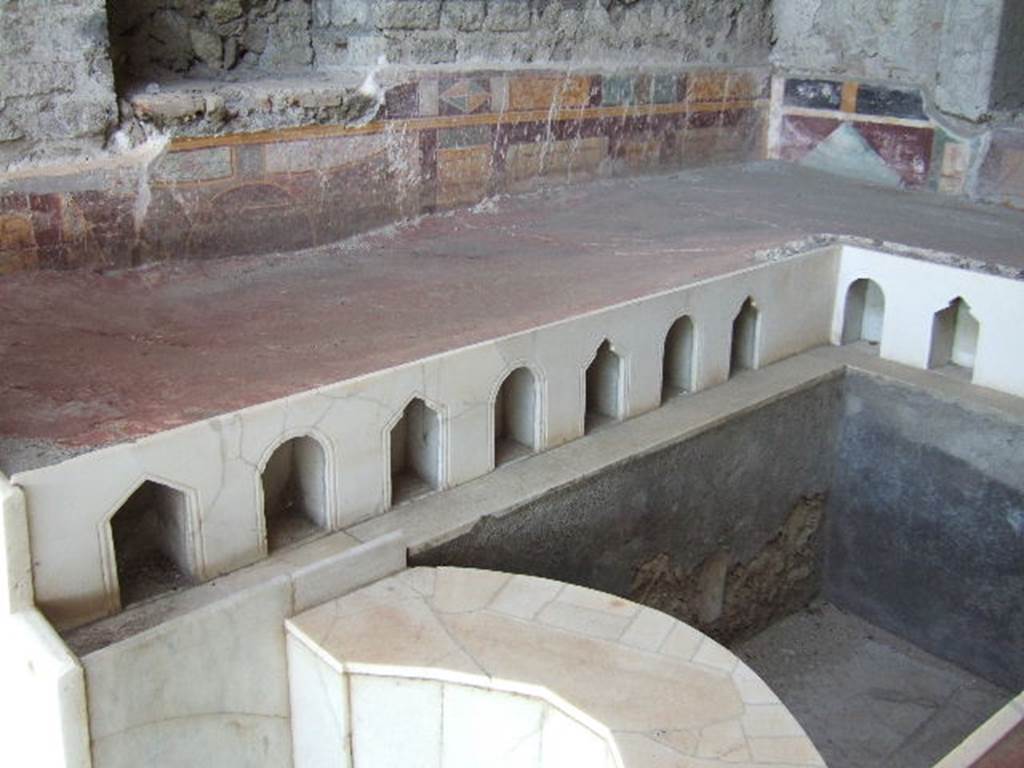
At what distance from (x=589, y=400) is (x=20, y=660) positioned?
1.85 metres

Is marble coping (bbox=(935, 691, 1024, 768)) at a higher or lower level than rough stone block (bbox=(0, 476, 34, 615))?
lower

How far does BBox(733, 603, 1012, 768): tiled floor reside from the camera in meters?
3.66

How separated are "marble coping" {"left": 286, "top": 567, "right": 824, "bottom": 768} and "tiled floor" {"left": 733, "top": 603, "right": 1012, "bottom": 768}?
1.61 m

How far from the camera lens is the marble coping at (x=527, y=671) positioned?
6.81 feet

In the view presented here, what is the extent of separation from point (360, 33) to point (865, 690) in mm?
3300

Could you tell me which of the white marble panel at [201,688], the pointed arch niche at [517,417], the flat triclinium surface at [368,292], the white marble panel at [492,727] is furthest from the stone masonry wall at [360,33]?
the white marble panel at [492,727]

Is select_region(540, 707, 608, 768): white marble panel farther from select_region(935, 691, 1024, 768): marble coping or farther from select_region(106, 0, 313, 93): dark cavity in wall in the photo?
select_region(106, 0, 313, 93): dark cavity in wall

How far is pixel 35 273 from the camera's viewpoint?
362 centimetres

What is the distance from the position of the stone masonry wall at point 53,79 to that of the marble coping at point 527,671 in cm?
209

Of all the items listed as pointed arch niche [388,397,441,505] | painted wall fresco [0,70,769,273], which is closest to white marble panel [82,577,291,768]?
pointed arch niche [388,397,441,505]

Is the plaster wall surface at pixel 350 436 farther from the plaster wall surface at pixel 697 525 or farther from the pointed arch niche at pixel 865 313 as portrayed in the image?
the pointed arch niche at pixel 865 313

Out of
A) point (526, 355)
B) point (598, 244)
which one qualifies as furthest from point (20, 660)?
point (598, 244)

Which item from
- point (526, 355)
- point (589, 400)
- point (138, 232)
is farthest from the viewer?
point (138, 232)

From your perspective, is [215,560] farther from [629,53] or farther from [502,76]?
[629,53]
